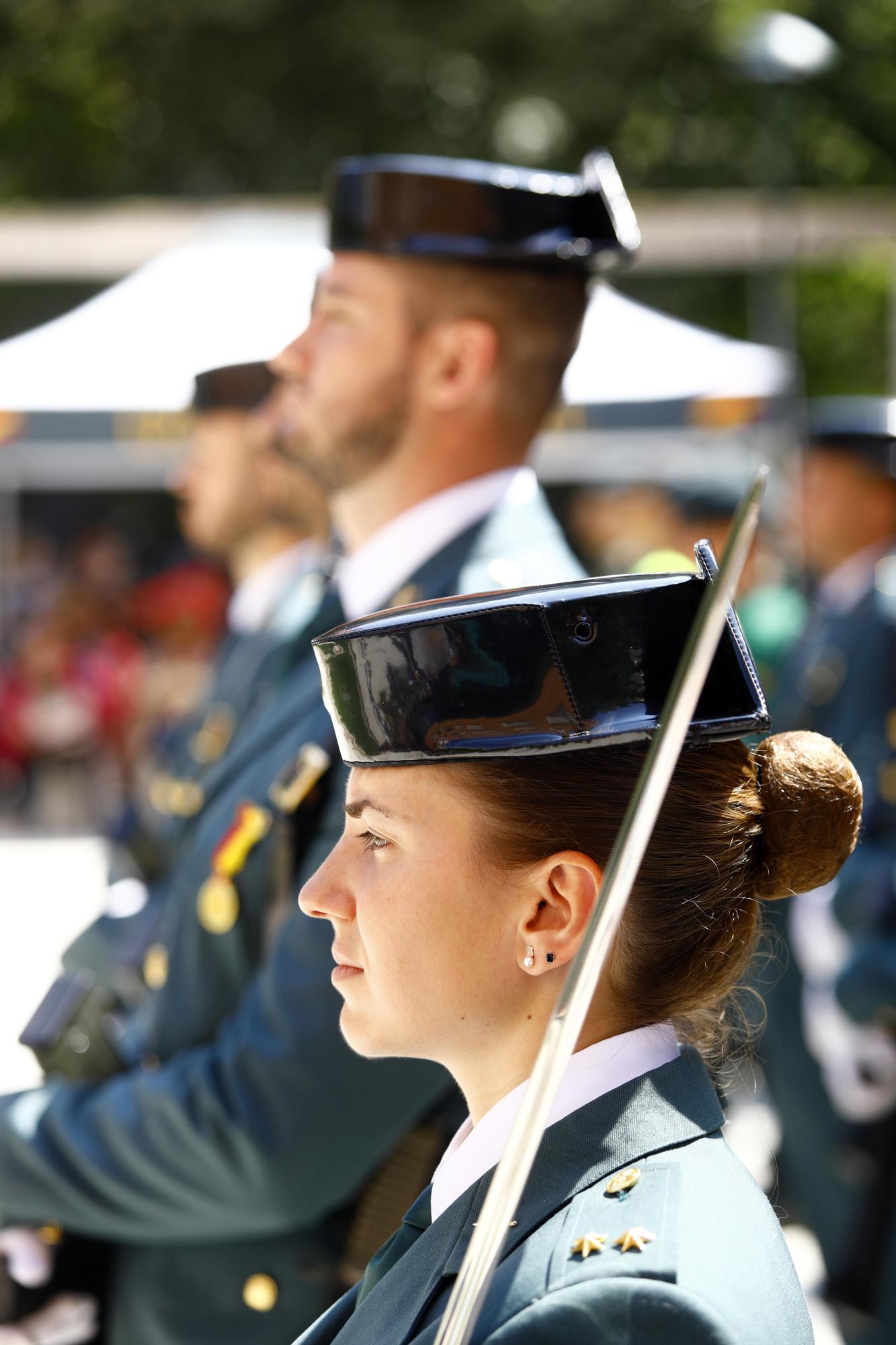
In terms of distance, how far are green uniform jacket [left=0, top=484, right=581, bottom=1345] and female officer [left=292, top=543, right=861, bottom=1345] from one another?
0.56m

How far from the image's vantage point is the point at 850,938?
3.92 metres

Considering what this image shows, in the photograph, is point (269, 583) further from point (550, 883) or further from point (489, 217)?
point (550, 883)

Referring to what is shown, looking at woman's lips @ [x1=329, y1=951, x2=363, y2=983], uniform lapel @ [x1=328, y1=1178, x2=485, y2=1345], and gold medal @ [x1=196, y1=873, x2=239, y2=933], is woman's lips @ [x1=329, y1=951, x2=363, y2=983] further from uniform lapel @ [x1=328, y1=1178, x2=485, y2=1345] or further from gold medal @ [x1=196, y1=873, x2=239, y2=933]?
gold medal @ [x1=196, y1=873, x2=239, y2=933]

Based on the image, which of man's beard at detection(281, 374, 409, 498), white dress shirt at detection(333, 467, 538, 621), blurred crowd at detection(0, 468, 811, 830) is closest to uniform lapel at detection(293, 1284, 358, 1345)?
white dress shirt at detection(333, 467, 538, 621)

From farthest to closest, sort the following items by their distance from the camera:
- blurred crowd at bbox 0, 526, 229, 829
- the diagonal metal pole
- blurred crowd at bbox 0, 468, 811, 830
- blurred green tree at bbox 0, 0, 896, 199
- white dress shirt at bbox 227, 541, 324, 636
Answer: blurred green tree at bbox 0, 0, 896, 199 → blurred crowd at bbox 0, 526, 229, 829 → blurred crowd at bbox 0, 468, 811, 830 → white dress shirt at bbox 227, 541, 324, 636 → the diagonal metal pole

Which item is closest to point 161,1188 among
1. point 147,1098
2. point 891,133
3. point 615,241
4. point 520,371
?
point 147,1098

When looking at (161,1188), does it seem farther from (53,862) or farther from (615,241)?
(53,862)

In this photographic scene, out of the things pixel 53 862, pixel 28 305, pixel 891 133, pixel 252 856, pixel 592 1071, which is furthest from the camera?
pixel 891 133

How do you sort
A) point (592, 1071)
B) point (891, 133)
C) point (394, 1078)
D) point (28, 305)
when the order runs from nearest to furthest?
1. point (592, 1071)
2. point (394, 1078)
3. point (28, 305)
4. point (891, 133)

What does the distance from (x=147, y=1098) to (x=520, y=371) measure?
1173mm

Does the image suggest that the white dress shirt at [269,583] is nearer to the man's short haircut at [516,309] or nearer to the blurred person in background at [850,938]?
the blurred person in background at [850,938]

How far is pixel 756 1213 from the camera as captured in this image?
1.22 m

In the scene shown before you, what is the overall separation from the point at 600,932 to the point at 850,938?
3041mm

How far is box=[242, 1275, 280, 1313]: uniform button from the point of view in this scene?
7.32 feet
